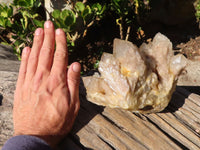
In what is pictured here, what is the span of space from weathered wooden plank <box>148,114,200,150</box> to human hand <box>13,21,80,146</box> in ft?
2.15

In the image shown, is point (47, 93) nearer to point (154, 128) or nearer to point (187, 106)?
point (154, 128)

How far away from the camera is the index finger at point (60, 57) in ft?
5.13

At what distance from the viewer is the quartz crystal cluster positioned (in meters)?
1.45

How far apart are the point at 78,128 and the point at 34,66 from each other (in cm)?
61

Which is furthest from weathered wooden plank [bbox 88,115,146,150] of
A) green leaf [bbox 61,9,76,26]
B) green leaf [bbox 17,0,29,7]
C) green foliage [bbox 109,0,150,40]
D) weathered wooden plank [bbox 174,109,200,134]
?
green foliage [bbox 109,0,150,40]

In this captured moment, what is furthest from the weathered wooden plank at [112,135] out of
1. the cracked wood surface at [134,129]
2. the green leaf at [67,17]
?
the green leaf at [67,17]

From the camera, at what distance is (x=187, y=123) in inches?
67.1

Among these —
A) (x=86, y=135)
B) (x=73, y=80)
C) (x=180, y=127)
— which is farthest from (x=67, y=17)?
(x=180, y=127)

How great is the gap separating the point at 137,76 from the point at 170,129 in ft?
1.79

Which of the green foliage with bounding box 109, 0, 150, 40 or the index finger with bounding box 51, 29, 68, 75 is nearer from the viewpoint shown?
the index finger with bounding box 51, 29, 68, 75

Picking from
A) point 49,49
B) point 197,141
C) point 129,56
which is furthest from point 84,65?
point 197,141

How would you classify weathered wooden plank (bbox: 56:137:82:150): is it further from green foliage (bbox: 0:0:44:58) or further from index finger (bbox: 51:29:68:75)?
green foliage (bbox: 0:0:44:58)

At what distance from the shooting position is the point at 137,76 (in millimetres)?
1439

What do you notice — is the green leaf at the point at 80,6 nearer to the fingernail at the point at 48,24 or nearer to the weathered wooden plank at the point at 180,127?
the fingernail at the point at 48,24
